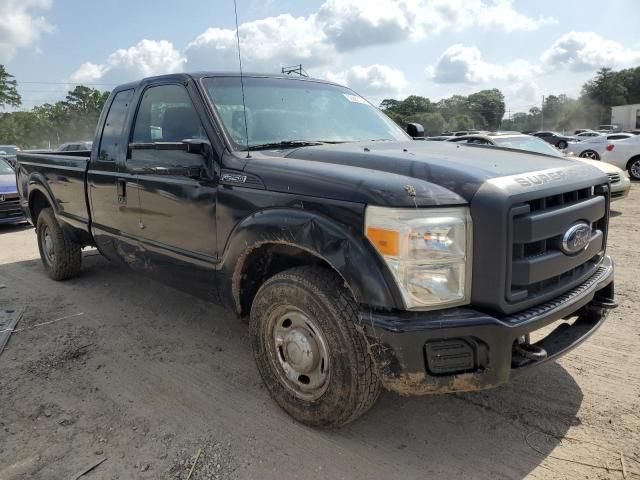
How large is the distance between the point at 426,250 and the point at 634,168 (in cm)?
1532

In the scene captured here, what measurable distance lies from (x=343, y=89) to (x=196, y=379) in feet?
8.37

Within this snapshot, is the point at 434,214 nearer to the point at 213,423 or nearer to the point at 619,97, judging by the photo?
the point at 213,423

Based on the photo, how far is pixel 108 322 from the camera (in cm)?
439

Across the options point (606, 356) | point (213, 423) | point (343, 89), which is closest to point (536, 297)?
point (606, 356)

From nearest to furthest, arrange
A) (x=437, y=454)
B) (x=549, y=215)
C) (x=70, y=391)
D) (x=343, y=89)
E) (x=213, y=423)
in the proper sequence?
(x=549, y=215)
(x=437, y=454)
(x=213, y=423)
(x=70, y=391)
(x=343, y=89)

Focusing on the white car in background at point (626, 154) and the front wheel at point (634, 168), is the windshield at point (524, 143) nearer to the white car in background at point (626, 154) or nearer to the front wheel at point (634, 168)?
the white car in background at point (626, 154)

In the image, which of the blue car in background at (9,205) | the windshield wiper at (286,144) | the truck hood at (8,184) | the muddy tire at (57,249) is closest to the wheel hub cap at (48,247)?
the muddy tire at (57,249)

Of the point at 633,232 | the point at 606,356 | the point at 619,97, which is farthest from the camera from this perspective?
the point at 619,97

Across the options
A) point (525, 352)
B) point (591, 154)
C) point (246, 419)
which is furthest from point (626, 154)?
point (246, 419)

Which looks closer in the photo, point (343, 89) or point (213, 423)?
point (213, 423)

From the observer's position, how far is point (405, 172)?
8.04ft

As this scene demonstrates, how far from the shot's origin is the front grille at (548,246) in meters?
2.24

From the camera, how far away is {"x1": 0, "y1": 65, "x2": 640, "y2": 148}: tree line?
58.4 metres

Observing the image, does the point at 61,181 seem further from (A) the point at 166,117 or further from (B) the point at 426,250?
(B) the point at 426,250
